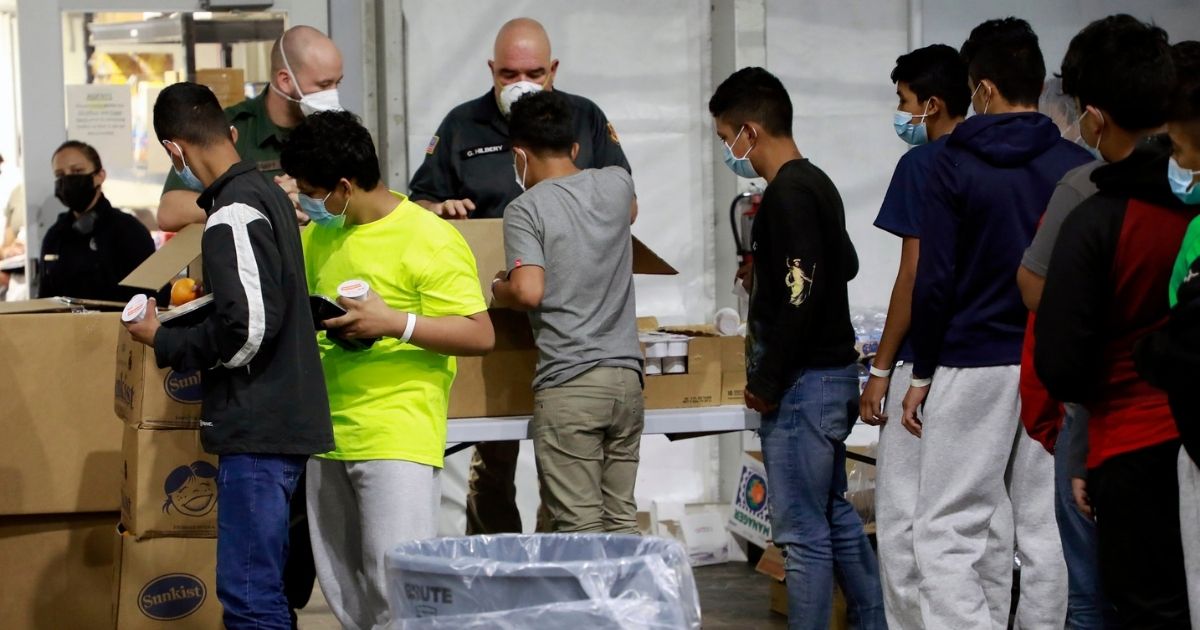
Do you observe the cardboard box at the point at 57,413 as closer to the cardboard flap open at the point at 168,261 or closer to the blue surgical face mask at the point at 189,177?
the cardboard flap open at the point at 168,261

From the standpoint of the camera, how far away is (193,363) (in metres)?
2.84

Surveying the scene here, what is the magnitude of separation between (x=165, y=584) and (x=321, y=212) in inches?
54.5

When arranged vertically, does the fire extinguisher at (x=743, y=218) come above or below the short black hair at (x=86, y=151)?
below

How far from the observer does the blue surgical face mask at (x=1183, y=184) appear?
2.14 m

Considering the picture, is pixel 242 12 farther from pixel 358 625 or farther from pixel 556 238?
pixel 358 625

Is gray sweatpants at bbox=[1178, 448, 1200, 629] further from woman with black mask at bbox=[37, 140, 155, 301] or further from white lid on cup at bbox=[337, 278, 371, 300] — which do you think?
woman with black mask at bbox=[37, 140, 155, 301]

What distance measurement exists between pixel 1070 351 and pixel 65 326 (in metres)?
2.82

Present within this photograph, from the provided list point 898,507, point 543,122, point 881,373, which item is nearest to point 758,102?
point 543,122

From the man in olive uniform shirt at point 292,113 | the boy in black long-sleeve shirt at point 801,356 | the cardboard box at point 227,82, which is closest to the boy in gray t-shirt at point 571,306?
the boy in black long-sleeve shirt at point 801,356

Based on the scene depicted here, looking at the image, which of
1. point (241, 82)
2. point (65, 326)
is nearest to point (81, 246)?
point (241, 82)

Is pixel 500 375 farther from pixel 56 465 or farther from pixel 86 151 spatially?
pixel 86 151

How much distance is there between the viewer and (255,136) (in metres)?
3.96

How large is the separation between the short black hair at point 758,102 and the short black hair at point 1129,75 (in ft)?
4.00

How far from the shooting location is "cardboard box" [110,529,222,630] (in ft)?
12.4
